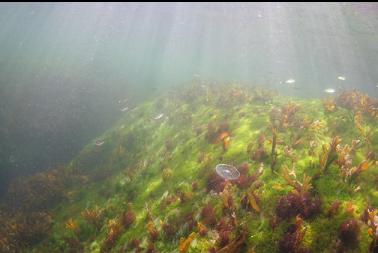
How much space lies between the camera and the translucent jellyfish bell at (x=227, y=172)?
665cm

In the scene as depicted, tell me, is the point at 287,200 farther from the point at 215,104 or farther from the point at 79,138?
the point at 79,138

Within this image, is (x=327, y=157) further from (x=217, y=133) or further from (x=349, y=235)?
(x=217, y=133)

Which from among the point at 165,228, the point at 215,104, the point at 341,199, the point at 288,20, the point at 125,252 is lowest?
the point at 288,20

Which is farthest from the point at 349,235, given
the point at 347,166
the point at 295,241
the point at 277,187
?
the point at 347,166

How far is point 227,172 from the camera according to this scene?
6.87 meters

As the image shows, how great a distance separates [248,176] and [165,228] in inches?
85.4

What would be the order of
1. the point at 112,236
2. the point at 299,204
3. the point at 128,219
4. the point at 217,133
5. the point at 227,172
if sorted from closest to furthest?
the point at 299,204 < the point at 227,172 < the point at 112,236 < the point at 128,219 < the point at 217,133

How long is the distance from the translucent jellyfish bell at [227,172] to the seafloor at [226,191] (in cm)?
15

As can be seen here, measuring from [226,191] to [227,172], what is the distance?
68 cm

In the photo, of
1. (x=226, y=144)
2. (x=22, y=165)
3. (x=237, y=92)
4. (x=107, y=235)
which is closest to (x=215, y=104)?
(x=237, y=92)

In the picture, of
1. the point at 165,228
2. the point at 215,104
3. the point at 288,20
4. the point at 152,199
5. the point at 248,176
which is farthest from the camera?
the point at 288,20

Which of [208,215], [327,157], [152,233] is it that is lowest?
[152,233]

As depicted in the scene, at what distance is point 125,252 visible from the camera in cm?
645

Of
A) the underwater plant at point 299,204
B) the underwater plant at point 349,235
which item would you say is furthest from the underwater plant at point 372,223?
the underwater plant at point 299,204
